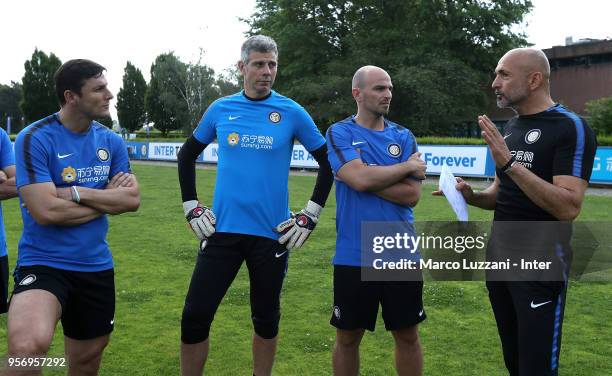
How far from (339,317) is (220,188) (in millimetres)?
1277

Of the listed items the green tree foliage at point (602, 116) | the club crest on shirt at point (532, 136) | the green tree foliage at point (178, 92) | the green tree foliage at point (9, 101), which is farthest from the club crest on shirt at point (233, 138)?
the green tree foliage at point (9, 101)

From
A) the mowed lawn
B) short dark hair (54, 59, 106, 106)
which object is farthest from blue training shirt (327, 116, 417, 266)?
short dark hair (54, 59, 106, 106)

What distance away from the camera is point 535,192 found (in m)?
3.20

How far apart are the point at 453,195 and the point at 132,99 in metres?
77.2

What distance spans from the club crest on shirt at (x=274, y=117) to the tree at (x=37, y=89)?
56.7 meters

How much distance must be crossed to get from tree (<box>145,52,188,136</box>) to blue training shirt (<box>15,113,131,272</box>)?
64750 millimetres

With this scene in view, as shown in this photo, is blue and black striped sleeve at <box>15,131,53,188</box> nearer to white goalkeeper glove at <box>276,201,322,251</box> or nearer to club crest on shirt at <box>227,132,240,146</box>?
club crest on shirt at <box>227,132,240,146</box>

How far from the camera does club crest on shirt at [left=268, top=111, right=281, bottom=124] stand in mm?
4184

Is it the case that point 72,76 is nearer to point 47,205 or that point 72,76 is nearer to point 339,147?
point 47,205

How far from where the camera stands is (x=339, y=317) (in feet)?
12.8

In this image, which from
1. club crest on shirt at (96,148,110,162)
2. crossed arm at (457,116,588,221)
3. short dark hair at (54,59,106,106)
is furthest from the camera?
Answer: club crest on shirt at (96,148,110,162)

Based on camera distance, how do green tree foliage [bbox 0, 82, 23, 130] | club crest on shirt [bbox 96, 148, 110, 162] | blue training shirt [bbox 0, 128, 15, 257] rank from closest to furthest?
1. club crest on shirt [bbox 96, 148, 110, 162]
2. blue training shirt [bbox 0, 128, 15, 257]
3. green tree foliage [bbox 0, 82, 23, 130]

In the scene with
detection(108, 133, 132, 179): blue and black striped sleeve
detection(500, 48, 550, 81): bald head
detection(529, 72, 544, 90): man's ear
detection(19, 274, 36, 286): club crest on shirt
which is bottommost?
detection(19, 274, 36, 286): club crest on shirt

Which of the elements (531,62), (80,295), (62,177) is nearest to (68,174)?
(62,177)
